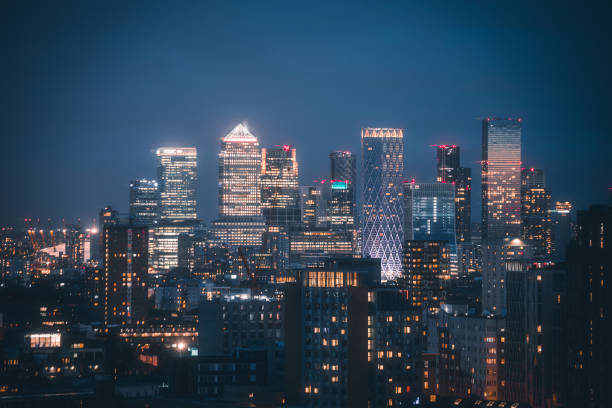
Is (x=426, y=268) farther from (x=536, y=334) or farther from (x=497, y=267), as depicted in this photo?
(x=536, y=334)

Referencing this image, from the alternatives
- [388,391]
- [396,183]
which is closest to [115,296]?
[388,391]

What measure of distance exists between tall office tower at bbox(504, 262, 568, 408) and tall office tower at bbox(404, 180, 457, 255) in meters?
96.1

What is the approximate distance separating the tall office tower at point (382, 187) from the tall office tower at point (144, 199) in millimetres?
38344

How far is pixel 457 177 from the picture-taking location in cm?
17625

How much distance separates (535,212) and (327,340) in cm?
9565

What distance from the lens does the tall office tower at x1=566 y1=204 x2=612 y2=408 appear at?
46.2 metres

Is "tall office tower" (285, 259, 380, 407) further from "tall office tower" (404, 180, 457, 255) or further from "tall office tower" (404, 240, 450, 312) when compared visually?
"tall office tower" (404, 180, 457, 255)

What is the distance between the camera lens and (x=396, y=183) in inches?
7096

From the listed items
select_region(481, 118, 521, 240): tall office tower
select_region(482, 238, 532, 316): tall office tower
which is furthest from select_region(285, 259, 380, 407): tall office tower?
select_region(481, 118, 521, 240): tall office tower

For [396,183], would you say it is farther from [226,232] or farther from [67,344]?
[67,344]

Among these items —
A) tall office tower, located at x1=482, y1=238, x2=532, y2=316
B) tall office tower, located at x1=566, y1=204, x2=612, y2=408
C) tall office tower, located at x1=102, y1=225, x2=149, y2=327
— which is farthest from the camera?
tall office tower, located at x1=102, y1=225, x2=149, y2=327

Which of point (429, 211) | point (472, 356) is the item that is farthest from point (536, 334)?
point (429, 211)

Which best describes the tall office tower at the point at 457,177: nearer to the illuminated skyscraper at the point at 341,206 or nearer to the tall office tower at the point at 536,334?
the illuminated skyscraper at the point at 341,206

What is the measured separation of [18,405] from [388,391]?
17.5 metres
